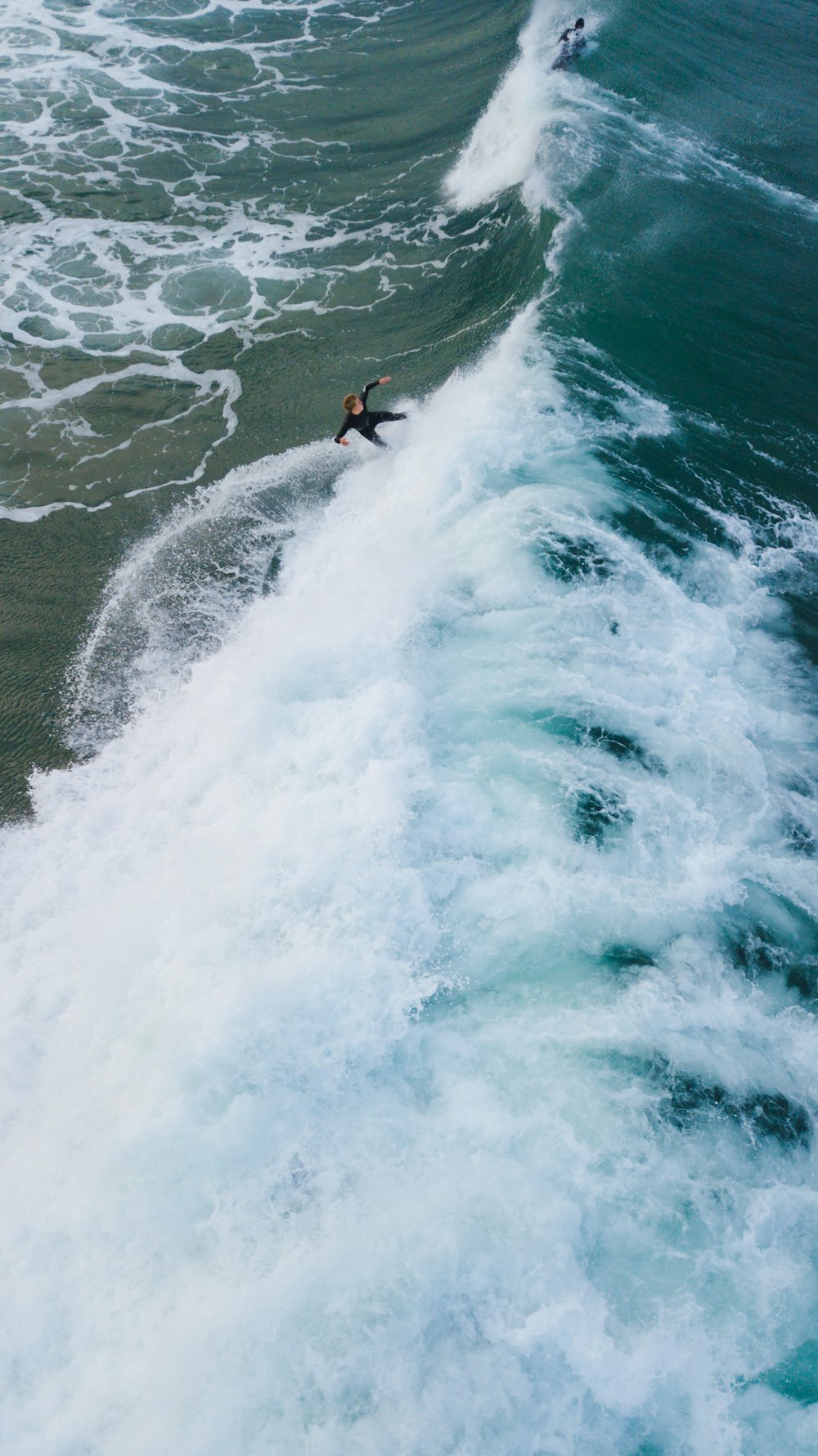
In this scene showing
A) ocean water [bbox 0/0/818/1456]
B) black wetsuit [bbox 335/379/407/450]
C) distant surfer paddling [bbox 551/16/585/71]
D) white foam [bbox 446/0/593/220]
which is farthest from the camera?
distant surfer paddling [bbox 551/16/585/71]

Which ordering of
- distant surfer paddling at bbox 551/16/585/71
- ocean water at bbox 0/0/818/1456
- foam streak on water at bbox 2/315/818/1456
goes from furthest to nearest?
1. distant surfer paddling at bbox 551/16/585/71
2. ocean water at bbox 0/0/818/1456
3. foam streak on water at bbox 2/315/818/1456

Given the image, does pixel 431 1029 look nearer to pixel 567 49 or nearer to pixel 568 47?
pixel 567 49

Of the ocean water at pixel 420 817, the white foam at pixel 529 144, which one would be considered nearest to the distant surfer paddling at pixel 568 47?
the white foam at pixel 529 144

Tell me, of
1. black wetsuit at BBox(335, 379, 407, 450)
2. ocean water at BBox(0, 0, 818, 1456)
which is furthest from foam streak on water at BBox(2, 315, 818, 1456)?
black wetsuit at BBox(335, 379, 407, 450)

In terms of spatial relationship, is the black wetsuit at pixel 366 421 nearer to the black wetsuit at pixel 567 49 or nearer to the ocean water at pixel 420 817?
the ocean water at pixel 420 817

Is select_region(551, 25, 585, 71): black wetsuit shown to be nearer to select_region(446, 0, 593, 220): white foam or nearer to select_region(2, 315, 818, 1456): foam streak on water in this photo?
select_region(446, 0, 593, 220): white foam

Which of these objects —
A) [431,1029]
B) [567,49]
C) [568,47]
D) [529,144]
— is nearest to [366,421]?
[431,1029]

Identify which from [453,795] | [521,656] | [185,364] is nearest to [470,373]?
[185,364]
